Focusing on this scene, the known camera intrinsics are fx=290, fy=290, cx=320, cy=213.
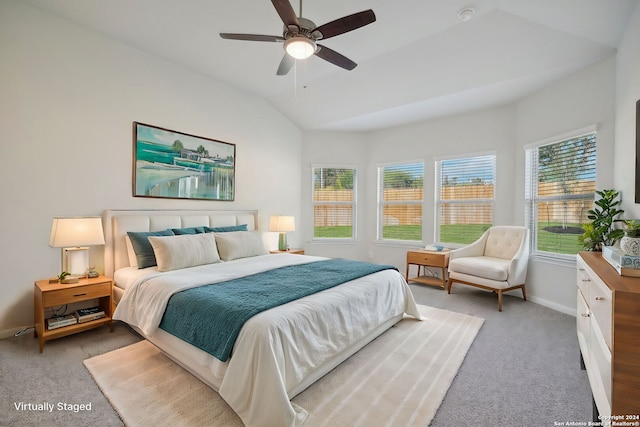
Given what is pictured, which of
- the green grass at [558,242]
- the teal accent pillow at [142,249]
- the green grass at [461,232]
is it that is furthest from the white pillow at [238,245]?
the green grass at [558,242]

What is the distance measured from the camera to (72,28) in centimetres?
293

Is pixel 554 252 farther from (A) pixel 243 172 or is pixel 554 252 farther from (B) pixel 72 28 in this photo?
(B) pixel 72 28

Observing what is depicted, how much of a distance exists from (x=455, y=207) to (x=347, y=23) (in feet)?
12.7

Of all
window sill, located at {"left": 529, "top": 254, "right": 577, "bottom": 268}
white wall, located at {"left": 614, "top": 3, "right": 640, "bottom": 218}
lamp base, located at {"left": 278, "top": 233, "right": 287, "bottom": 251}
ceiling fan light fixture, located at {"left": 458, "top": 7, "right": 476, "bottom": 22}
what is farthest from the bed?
ceiling fan light fixture, located at {"left": 458, "top": 7, "right": 476, "bottom": 22}

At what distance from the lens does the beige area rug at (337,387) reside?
5.65 feet

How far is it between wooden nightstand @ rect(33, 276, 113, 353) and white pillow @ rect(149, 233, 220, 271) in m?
0.52

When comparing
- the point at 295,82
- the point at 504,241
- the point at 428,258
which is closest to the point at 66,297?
the point at 295,82

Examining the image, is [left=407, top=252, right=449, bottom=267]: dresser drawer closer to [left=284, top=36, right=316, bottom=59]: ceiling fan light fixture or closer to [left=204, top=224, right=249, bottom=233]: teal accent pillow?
[left=204, top=224, right=249, bottom=233]: teal accent pillow

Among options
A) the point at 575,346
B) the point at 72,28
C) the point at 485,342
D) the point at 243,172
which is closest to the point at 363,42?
the point at 243,172

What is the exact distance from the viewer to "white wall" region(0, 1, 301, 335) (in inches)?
103

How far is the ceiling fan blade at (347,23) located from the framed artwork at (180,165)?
2464mm

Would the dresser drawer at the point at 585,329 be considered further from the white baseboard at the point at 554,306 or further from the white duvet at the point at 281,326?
the white baseboard at the point at 554,306

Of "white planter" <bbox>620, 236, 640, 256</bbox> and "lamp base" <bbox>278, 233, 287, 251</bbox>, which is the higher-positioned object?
"white planter" <bbox>620, 236, 640, 256</bbox>

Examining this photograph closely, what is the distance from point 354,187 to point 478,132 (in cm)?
237
